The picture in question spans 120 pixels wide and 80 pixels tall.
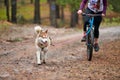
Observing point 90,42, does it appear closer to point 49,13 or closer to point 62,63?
point 62,63

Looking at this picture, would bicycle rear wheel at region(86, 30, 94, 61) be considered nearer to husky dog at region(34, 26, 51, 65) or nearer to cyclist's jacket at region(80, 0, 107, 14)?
cyclist's jacket at region(80, 0, 107, 14)

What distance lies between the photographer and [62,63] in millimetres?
12359

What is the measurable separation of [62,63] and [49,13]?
43916 mm

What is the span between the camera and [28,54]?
47.4 feet

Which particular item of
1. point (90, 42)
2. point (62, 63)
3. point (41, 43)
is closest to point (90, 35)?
point (90, 42)

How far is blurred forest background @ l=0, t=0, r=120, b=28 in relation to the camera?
1149 inches

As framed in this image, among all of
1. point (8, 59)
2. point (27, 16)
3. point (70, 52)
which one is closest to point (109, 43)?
point (70, 52)

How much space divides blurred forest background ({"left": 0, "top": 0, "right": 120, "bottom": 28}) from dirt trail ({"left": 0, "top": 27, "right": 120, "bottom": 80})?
9.18 meters

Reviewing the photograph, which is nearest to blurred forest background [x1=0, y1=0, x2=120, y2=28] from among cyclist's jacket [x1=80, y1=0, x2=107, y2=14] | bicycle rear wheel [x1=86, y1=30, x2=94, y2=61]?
cyclist's jacket [x1=80, y1=0, x2=107, y2=14]

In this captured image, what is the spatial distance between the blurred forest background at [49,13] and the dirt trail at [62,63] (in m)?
9.18

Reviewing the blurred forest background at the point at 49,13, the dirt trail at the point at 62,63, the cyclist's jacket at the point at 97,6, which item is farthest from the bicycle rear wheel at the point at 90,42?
the blurred forest background at the point at 49,13

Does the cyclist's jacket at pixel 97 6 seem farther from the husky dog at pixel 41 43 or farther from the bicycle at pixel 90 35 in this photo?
the husky dog at pixel 41 43

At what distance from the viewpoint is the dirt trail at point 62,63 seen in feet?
34.4

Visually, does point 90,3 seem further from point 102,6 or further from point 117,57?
point 117,57
